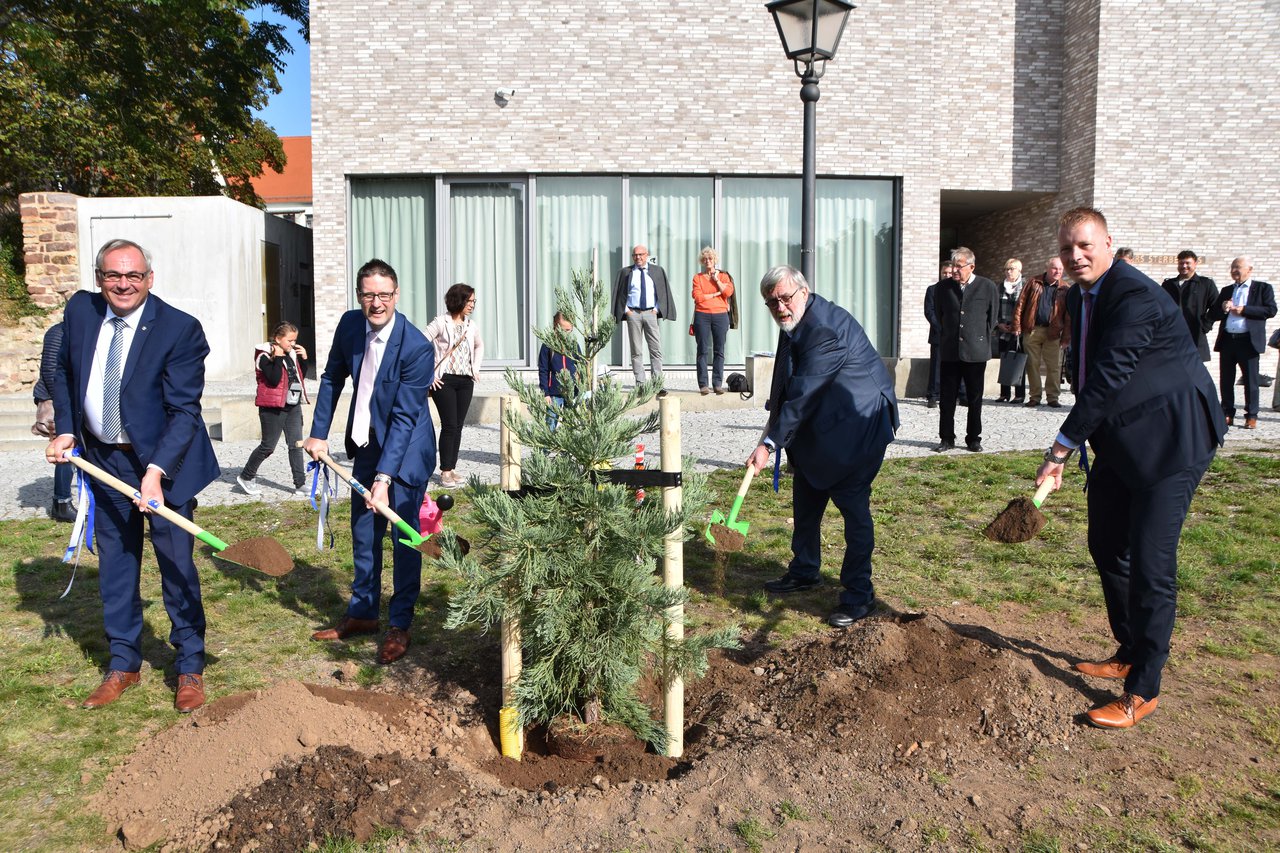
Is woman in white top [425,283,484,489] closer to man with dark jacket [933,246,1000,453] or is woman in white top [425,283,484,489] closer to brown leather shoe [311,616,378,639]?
brown leather shoe [311,616,378,639]

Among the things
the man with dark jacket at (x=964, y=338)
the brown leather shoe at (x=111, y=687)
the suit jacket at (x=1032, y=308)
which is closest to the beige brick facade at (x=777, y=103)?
the suit jacket at (x=1032, y=308)

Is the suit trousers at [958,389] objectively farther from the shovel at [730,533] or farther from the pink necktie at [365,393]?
the pink necktie at [365,393]

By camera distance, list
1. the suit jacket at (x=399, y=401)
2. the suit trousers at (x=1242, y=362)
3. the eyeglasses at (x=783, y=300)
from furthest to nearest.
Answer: the suit trousers at (x=1242, y=362) < the eyeglasses at (x=783, y=300) < the suit jacket at (x=399, y=401)

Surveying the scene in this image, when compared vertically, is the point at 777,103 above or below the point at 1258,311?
above

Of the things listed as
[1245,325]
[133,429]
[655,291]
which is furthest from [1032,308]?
[133,429]

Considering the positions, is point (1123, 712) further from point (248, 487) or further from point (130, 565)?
point (248, 487)

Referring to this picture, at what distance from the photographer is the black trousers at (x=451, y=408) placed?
870cm

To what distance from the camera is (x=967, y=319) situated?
9266 millimetres

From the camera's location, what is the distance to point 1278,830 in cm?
334

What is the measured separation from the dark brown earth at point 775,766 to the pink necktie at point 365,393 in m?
1.21

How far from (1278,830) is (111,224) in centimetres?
1723

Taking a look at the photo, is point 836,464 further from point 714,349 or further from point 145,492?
point 714,349

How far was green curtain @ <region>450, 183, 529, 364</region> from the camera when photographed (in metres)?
16.2

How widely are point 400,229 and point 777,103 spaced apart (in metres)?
6.32
